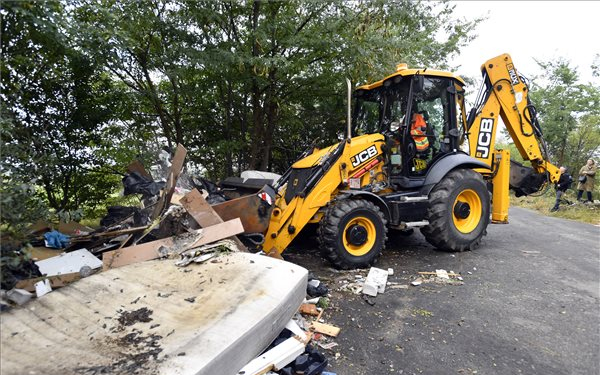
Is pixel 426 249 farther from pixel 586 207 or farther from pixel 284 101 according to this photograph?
pixel 586 207

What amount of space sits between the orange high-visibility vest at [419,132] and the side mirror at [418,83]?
38cm

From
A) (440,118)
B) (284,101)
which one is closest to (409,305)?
(440,118)

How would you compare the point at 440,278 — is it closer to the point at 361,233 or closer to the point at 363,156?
the point at 361,233

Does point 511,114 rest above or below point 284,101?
below

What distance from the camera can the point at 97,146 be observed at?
6102mm

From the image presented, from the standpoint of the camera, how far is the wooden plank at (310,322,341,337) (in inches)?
118

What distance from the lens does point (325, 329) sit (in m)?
3.04

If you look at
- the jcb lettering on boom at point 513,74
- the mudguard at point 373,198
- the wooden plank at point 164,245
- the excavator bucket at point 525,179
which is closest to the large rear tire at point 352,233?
the mudguard at point 373,198

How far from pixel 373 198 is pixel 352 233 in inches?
25.4

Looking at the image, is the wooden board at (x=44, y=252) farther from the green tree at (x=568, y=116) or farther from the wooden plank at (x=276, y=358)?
the green tree at (x=568, y=116)

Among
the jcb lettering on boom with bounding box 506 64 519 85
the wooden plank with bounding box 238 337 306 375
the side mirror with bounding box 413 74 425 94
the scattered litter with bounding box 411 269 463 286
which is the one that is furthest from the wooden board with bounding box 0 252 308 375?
the jcb lettering on boom with bounding box 506 64 519 85

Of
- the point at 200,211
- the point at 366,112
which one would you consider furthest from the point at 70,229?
the point at 366,112

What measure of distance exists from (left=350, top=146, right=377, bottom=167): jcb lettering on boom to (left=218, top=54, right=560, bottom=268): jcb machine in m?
0.01

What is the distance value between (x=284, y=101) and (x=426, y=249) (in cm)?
423
